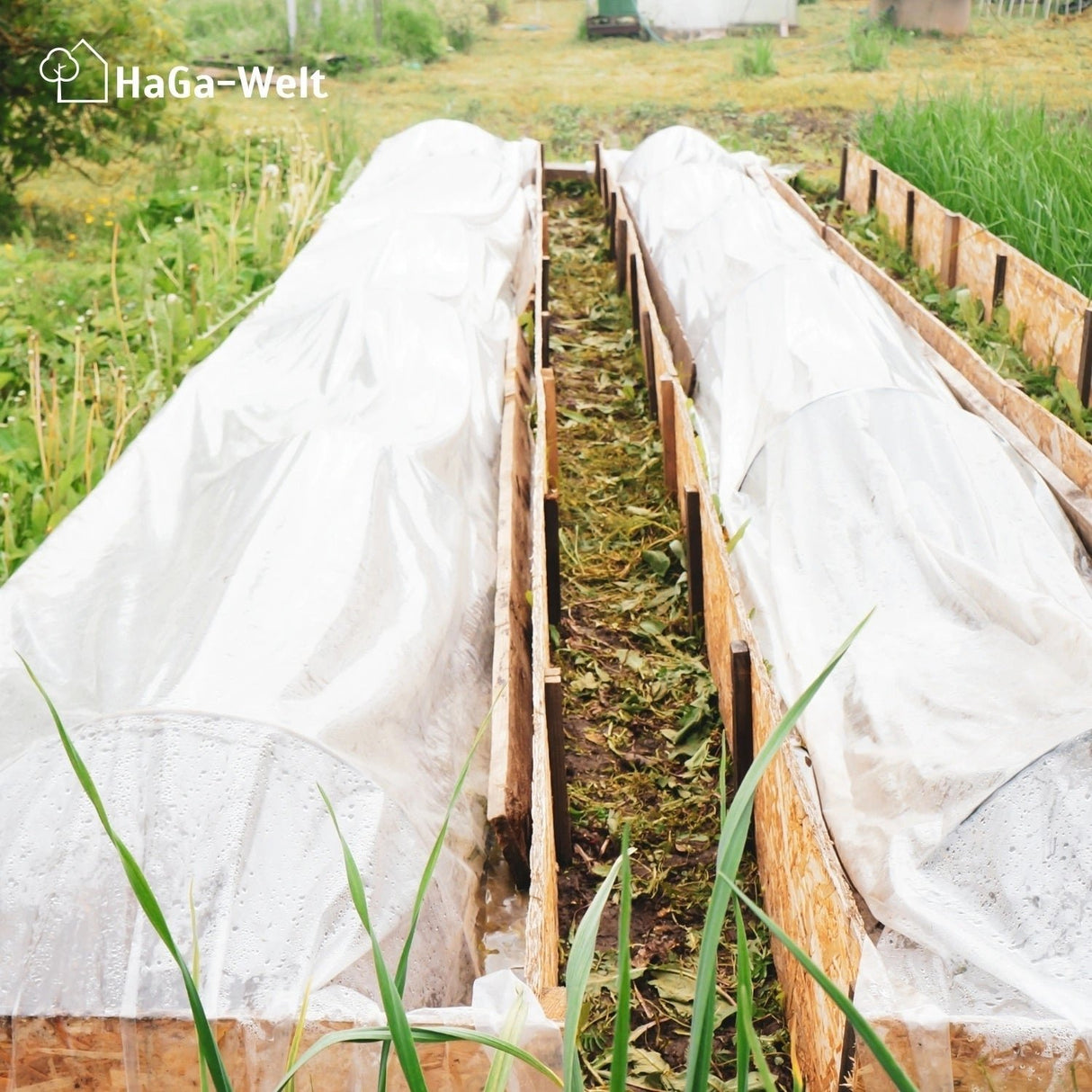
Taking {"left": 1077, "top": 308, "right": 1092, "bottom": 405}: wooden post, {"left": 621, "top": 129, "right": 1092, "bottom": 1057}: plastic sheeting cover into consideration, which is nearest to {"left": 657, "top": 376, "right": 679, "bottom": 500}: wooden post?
{"left": 621, "top": 129, "right": 1092, "bottom": 1057}: plastic sheeting cover

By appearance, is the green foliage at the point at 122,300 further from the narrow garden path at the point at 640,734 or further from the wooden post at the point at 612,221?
the wooden post at the point at 612,221

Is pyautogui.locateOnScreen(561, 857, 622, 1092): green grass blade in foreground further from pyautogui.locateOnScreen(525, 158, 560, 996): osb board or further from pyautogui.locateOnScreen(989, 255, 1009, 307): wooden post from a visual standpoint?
pyautogui.locateOnScreen(989, 255, 1009, 307): wooden post

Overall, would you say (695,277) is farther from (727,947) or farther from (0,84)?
(0,84)

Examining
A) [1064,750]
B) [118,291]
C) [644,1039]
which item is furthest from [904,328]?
[118,291]

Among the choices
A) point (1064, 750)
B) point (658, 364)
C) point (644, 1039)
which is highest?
point (658, 364)

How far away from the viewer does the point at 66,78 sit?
625 cm

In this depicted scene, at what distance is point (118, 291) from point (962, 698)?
4225 mm

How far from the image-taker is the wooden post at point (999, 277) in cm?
435

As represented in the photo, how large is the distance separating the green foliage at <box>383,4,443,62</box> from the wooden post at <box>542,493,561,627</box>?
9.45 meters

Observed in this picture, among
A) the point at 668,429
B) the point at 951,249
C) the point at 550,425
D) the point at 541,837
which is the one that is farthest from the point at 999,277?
the point at 541,837

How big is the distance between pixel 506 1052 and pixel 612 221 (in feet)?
19.0

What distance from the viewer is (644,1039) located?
1947 mm

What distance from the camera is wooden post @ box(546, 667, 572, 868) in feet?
6.63

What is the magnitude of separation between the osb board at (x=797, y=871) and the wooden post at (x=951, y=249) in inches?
111
